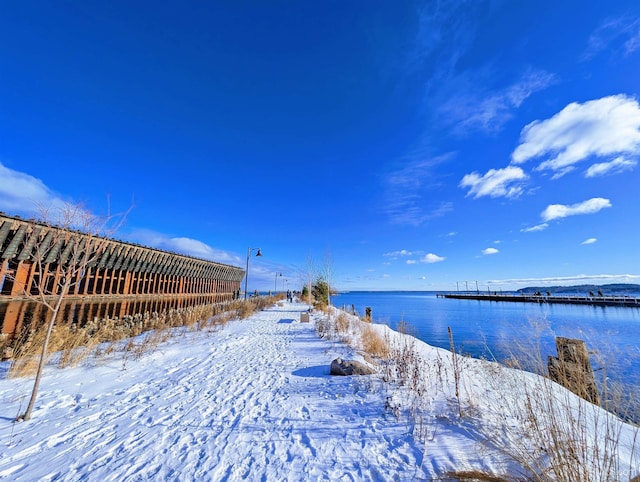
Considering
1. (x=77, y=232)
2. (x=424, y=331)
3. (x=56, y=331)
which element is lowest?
(x=424, y=331)

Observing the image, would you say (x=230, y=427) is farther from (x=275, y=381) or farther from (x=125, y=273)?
(x=125, y=273)

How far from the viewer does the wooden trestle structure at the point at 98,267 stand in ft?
17.5

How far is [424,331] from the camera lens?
1669cm

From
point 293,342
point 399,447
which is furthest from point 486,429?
point 293,342

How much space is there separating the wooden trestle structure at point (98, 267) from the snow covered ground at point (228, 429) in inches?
82.2

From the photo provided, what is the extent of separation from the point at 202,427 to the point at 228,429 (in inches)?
14.5

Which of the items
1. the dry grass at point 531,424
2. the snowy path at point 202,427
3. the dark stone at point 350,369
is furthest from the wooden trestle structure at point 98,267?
the dry grass at point 531,424

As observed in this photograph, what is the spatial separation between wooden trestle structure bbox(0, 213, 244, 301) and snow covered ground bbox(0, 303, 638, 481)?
2.09m

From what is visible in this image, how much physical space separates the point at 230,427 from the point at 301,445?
3.49 ft

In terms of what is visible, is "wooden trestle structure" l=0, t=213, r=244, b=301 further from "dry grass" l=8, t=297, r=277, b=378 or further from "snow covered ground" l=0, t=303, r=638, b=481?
"snow covered ground" l=0, t=303, r=638, b=481

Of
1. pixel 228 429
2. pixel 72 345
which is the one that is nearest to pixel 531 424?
pixel 228 429

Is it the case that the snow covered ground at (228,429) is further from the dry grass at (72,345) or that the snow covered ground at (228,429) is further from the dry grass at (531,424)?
the dry grass at (72,345)

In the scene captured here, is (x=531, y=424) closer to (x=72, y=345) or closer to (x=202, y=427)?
(x=202, y=427)

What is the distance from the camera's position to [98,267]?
85.7 ft
